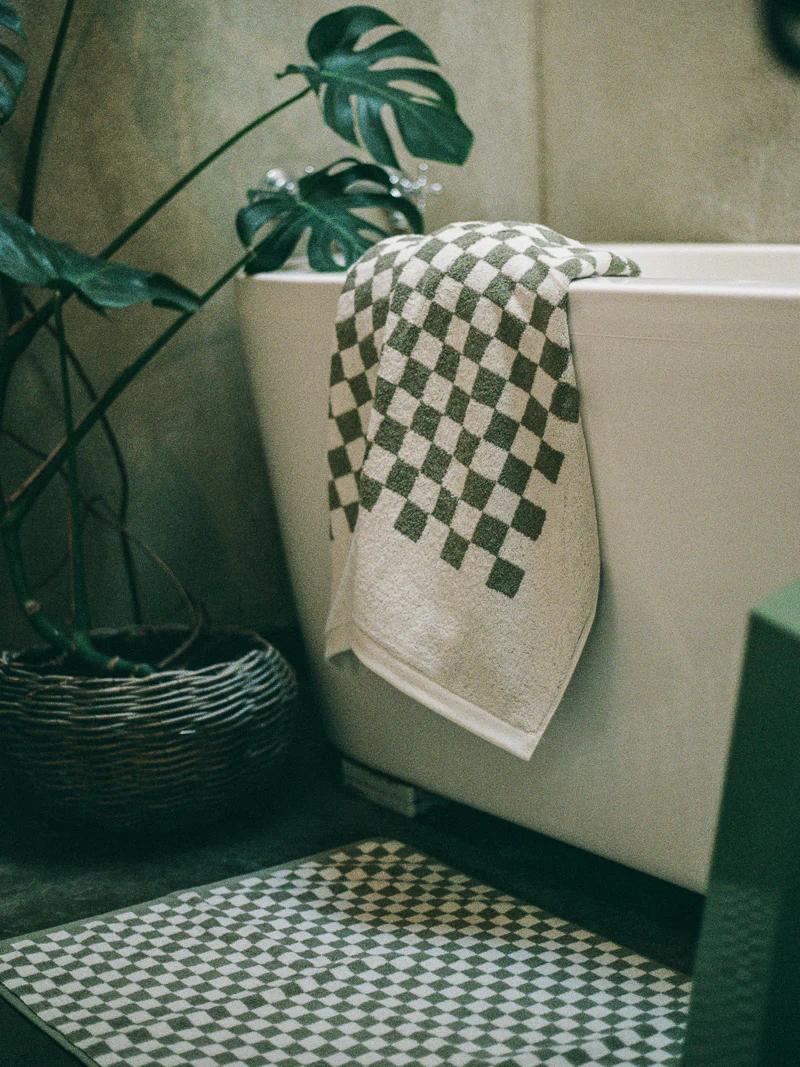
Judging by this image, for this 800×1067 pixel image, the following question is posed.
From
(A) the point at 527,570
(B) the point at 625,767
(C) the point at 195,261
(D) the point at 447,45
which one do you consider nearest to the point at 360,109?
(C) the point at 195,261

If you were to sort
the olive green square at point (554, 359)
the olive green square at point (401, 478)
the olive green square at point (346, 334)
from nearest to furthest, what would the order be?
1. the olive green square at point (554, 359)
2. the olive green square at point (401, 478)
3. the olive green square at point (346, 334)

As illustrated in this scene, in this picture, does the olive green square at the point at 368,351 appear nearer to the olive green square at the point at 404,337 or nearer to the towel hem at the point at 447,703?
the olive green square at the point at 404,337

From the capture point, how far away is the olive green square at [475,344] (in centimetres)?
148

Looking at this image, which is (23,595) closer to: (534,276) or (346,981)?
(346,981)

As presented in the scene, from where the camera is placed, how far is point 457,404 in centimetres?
150

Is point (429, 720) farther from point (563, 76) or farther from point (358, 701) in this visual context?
point (563, 76)

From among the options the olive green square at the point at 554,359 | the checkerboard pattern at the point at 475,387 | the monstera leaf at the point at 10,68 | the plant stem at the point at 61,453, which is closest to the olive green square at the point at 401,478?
the checkerboard pattern at the point at 475,387

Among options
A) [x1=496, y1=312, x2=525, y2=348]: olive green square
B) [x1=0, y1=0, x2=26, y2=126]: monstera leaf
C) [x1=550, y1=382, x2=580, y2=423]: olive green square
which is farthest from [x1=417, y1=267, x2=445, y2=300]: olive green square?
[x1=0, y1=0, x2=26, y2=126]: monstera leaf

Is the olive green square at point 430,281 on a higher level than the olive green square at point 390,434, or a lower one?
higher

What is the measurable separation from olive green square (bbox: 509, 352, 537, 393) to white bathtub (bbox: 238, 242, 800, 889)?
54mm

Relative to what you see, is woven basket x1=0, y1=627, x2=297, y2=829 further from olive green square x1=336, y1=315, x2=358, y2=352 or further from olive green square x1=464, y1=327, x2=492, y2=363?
olive green square x1=464, y1=327, x2=492, y2=363

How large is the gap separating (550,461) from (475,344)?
164mm

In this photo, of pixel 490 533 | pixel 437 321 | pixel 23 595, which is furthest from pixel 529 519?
pixel 23 595

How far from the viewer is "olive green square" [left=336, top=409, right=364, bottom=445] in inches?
65.2
